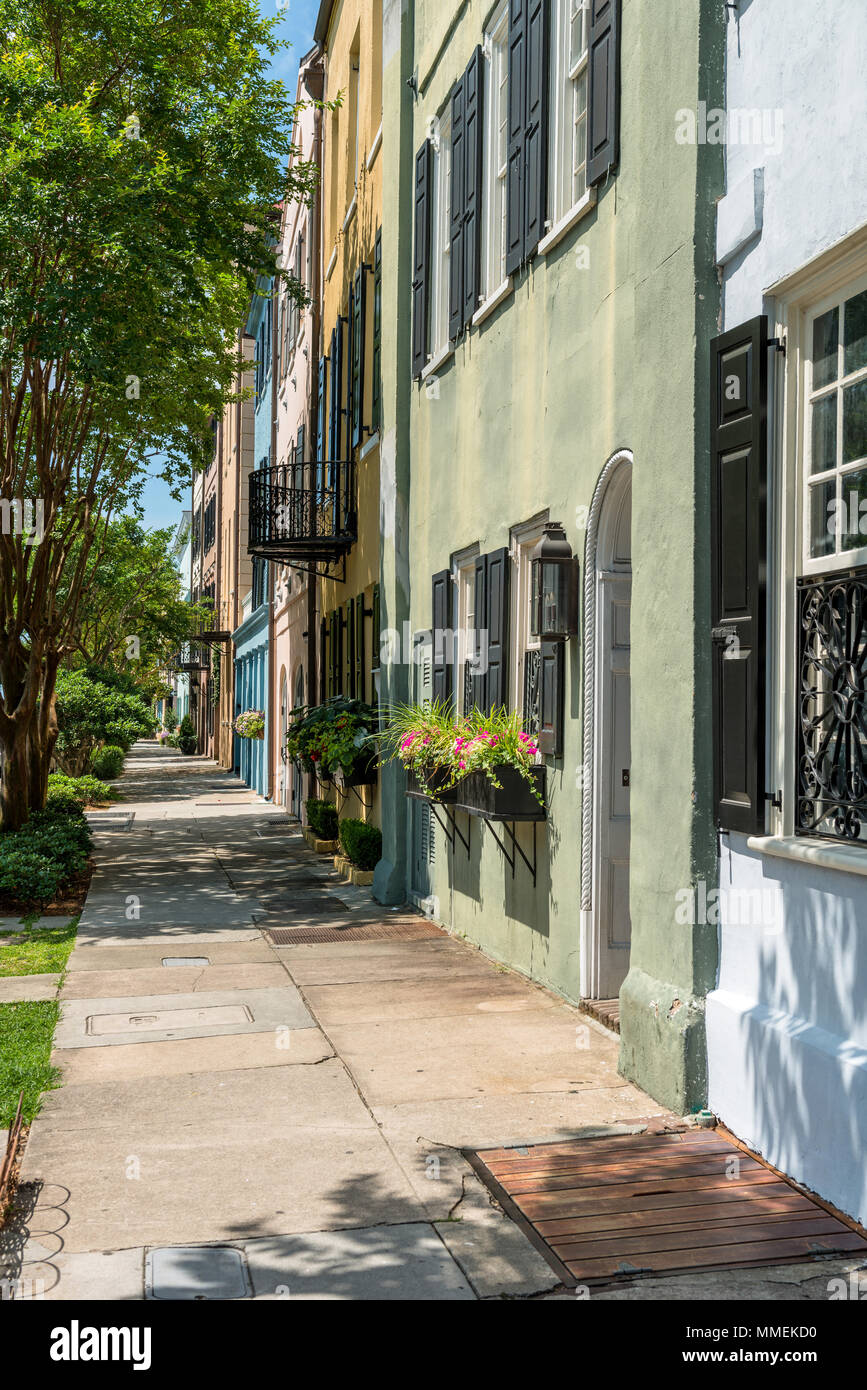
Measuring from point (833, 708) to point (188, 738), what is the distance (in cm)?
5290

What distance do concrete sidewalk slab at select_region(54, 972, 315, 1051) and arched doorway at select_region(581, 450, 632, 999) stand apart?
70.4 inches

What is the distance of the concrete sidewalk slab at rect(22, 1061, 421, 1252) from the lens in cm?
443

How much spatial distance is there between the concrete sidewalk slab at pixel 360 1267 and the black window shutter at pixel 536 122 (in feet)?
20.6

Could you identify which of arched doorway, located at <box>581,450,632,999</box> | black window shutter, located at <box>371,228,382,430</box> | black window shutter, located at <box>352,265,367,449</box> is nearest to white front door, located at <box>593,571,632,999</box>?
arched doorway, located at <box>581,450,632,999</box>

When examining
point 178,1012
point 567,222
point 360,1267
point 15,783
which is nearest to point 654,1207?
point 360,1267

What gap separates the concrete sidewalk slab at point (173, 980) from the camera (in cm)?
830

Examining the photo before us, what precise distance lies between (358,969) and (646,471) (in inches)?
177

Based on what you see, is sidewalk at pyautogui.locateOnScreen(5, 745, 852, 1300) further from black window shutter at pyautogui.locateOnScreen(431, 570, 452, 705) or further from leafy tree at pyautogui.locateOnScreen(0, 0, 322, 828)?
leafy tree at pyautogui.locateOnScreen(0, 0, 322, 828)

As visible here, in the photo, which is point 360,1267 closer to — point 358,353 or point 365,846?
point 365,846

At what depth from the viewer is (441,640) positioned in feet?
35.0

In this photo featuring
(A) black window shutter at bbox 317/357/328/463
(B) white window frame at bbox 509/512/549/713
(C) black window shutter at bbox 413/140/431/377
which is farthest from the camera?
(A) black window shutter at bbox 317/357/328/463

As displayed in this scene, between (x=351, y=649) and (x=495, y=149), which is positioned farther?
(x=351, y=649)

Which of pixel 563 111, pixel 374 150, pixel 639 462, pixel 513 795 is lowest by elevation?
pixel 513 795
